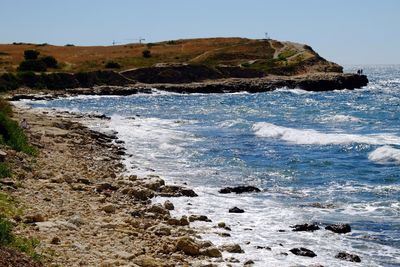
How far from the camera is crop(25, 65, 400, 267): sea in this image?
521 inches

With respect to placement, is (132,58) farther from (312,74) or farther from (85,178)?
(85,178)

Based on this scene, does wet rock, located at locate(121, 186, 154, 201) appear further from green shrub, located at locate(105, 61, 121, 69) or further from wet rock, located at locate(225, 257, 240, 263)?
green shrub, located at locate(105, 61, 121, 69)

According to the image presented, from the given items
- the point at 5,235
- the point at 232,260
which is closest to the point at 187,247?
the point at 232,260

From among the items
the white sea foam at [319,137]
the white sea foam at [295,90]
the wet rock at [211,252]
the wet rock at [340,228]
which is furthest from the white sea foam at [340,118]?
the wet rock at [211,252]

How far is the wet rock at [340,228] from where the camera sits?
1414 centimetres

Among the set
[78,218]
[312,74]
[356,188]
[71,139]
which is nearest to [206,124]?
[71,139]

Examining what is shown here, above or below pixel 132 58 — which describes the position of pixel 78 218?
below

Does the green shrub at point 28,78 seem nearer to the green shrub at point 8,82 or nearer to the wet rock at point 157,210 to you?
the green shrub at point 8,82

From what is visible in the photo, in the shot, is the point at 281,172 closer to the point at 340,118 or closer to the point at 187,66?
the point at 340,118

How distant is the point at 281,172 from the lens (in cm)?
2334

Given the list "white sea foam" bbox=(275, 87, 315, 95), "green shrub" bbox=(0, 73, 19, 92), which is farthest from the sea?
"white sea foam" bbox=(275, 87, 315, 95)

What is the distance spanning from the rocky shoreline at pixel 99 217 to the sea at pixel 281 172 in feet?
2.67

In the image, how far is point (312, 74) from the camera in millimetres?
93500

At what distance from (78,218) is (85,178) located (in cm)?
615
